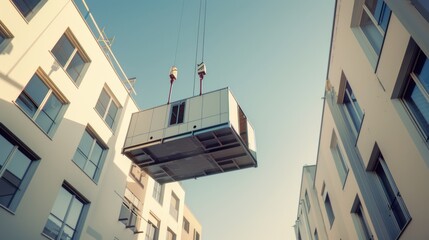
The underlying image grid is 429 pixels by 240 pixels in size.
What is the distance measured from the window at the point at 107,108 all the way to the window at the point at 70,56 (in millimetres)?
1919

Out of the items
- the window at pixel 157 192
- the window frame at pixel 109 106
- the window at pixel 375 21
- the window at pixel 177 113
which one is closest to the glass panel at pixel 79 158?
the window frame at pixel 109 106

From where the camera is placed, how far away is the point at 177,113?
15.9 meters

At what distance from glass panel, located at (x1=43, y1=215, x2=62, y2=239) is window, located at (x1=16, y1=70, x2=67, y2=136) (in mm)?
3375

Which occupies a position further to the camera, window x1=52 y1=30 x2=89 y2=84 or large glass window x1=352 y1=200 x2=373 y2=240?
window x1=52 y1=30 x2=89 y2=84

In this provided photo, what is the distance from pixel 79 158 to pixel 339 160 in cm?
1206

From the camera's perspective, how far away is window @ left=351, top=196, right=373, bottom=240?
39.5 feet

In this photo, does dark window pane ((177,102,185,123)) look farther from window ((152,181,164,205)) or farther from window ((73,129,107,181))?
window ((152,181,164,205))

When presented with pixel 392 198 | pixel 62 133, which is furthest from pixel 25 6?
pixel 392 198

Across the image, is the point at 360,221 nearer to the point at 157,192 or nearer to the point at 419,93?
the point at 419,93

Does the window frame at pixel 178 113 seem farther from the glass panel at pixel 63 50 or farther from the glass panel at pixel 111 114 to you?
the glass panel at pixel 63 50

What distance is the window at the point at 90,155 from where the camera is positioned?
14.3 meters

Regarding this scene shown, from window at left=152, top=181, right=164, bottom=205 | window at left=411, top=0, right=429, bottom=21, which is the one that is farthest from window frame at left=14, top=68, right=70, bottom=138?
window at left=411, top=0, right=429, bottom=21

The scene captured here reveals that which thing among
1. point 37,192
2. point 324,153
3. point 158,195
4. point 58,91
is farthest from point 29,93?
point 324,153

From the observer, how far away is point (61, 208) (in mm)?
12617
